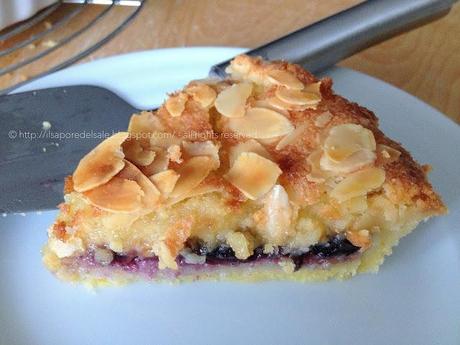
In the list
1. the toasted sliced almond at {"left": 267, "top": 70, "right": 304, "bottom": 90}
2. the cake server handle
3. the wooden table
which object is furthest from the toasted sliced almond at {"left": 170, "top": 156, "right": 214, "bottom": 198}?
the wooden table

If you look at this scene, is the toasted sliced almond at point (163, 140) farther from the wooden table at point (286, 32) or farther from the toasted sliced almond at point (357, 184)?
Answer: the wooden table at point (286, 32)

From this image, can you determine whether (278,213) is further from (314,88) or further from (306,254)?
(314,88)

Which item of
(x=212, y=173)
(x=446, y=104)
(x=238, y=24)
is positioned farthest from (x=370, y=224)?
(x=238, y=24)

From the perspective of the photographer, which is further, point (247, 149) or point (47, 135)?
point (47, 135)

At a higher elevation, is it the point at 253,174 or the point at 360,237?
the point at 253,174

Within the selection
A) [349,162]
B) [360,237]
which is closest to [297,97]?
[349,162]

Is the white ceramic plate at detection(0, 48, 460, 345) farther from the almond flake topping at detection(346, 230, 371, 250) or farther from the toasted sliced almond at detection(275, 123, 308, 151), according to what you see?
the toasted sliced almond at detection(275, 123, 308, 151)
